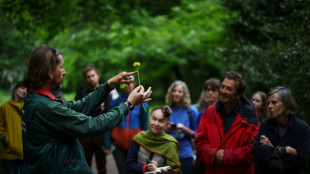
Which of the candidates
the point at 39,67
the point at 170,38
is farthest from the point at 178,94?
the point at 170,38

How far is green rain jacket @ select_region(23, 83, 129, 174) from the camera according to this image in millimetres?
2561

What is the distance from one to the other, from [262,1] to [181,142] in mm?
5025

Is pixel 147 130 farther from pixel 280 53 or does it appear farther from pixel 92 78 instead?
pixel 280 53

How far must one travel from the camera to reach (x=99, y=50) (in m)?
14.2

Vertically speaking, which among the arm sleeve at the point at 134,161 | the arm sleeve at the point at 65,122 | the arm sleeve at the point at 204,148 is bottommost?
the arm sleeve at the point at 134,161

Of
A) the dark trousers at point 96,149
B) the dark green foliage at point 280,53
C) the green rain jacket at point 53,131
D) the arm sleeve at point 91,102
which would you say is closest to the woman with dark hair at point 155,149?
the arm sleeve at point 91,102

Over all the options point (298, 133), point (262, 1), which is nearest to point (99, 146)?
point (298, 133)

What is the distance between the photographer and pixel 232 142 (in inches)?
166

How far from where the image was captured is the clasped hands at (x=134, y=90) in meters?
2.85

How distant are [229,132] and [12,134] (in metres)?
3.83

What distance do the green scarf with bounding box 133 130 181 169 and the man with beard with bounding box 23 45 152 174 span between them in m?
1.93

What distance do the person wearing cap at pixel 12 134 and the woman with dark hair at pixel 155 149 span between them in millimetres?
2332

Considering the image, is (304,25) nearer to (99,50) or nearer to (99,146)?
(99,146)

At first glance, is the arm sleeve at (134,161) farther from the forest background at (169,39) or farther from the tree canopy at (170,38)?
the tree canopy at (170,38)
